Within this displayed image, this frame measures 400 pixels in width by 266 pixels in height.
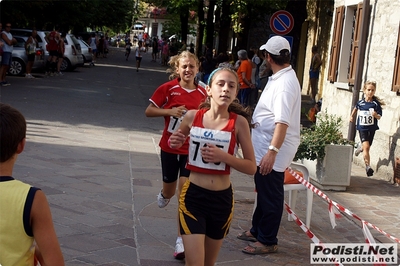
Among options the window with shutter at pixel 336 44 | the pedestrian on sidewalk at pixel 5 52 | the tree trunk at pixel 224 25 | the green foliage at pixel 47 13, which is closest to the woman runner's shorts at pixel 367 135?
the window with shutter at pixel 336 44

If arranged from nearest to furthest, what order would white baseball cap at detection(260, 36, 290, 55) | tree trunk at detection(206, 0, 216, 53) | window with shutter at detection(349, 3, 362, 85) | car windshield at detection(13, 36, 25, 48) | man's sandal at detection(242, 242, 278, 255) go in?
white baseball cap at detection(260, 36, 290, 55) < man's sandal at detection(242, 242, 278, 255) < window with shutter at detection(349, 3, 362, 85) < car windshield at detection(13, 36, 25, 48) < tree trunk at detection(206, 0, 216, 53)

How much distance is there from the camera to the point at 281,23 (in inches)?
627

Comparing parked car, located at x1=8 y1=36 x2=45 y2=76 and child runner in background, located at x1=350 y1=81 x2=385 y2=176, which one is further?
parked car, located at x1=8 y1=36 x2=45 y2=76

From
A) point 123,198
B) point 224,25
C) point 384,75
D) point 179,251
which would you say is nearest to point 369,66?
point 384,75

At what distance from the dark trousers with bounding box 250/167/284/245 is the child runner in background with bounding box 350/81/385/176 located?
16.3ft

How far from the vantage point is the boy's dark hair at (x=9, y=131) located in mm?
2611

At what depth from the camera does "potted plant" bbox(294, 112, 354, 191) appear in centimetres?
905

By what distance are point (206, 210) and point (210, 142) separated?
0.45m

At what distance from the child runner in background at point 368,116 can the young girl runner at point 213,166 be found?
20.8 ft

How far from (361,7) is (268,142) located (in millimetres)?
7999

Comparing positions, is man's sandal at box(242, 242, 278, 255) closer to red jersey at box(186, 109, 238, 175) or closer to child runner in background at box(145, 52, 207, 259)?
child runner in background at box(145, 52, 207, 259)

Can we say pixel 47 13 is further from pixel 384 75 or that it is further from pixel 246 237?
pixel 246 237

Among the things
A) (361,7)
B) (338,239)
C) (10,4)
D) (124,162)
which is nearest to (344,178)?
(338,239)

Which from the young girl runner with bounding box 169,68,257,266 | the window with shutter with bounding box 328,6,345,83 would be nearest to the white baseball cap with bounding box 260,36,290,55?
the young girl runner with bounding box 169,68,257,266
